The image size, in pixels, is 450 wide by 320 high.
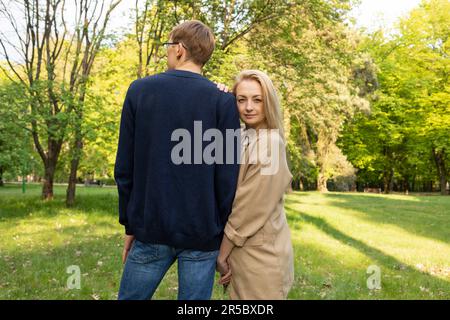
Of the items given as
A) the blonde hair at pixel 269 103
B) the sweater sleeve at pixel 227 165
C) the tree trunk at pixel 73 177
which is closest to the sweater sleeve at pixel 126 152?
the sweater sleeve at pixel 227 165

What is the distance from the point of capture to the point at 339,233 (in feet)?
37.8

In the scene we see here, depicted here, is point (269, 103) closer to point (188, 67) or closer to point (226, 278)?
point (188, 67)

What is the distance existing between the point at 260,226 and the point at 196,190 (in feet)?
1.53

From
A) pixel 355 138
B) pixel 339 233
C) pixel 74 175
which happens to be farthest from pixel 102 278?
pixel 355 138

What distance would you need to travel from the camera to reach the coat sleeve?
99.4 inches

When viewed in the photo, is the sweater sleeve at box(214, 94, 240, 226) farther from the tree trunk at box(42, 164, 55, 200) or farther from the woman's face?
the tree trunk at box(42, 164, 55, 200)

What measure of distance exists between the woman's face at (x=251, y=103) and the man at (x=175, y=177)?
0.79 feet

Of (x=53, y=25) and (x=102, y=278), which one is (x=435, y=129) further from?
(x=102, y=278)

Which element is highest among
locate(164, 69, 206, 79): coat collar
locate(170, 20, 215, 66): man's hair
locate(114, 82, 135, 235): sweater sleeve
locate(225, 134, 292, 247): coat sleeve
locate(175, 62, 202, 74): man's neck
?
locate(170, 20, 215, 66): man's hair

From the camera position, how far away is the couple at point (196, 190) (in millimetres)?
2459

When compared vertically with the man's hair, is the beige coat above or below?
below

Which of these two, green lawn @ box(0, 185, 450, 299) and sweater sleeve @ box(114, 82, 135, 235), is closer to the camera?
sweater sleeve @ box(114, 82, 135, 235)

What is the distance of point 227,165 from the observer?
8.25ft

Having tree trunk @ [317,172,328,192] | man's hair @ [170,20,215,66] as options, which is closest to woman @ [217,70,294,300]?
man's hair @ [170,20,215,66]
